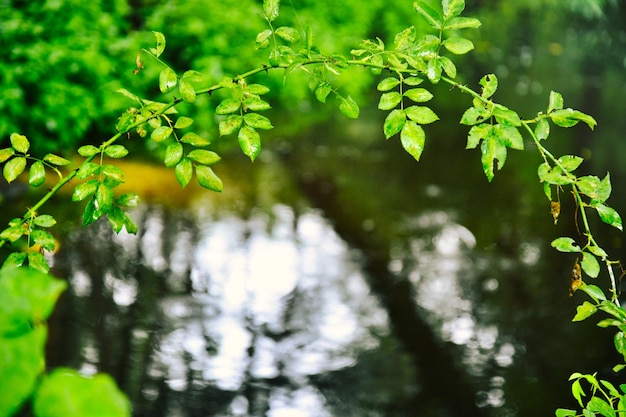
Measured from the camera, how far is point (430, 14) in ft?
3.59

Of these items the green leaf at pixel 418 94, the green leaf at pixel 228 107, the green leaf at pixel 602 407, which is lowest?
the green leaf at pixel 602 407

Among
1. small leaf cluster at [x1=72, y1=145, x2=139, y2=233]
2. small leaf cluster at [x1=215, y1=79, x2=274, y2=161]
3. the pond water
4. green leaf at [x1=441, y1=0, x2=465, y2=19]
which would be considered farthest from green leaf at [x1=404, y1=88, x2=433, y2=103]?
the pond water

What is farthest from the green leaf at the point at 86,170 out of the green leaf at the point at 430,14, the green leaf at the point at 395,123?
the green leaf at the point at 430,14

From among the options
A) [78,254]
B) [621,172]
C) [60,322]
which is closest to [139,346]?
[60,322]

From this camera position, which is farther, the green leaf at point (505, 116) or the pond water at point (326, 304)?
the pond water at point (326, 304)

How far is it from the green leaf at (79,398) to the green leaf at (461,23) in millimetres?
886

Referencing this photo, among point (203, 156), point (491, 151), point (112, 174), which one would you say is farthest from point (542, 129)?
point (112, 174)

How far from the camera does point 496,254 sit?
3.82m

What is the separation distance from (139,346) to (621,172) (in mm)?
4670

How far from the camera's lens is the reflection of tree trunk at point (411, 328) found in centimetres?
255

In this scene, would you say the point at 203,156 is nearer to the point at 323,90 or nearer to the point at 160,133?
the point at 160,133

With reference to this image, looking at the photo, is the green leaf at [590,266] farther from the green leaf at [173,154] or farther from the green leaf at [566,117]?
the green leaf at [173,154]

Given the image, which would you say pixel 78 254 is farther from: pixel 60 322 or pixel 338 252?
pixel 338 252

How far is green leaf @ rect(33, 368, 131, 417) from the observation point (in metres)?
0.37
